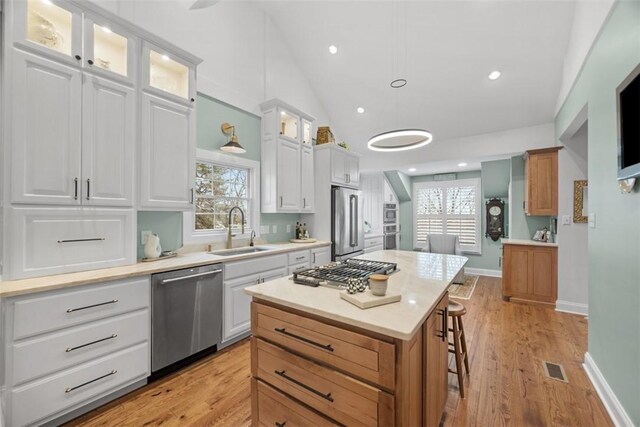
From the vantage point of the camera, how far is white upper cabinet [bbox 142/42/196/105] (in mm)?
2326

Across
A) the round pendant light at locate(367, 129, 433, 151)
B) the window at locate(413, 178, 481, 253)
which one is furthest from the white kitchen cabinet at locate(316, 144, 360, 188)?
the window at locate(413, 178, 481, 253)

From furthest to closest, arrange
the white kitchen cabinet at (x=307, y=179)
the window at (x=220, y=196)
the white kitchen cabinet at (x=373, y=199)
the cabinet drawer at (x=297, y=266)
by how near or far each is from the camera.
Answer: the white kitchen cabinet at (x=373, y=199) → the white kitchen cabinet at (x=307, y=179) → the cabinet drawer at (x=297, y=266) → the window at (x=220, y=196)

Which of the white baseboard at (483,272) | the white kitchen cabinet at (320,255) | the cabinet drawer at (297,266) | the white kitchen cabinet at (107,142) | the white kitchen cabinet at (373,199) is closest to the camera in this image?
the white kitchen cabinet at (107,142)

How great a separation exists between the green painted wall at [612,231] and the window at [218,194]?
3585 mm

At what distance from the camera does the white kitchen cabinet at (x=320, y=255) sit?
3.84m

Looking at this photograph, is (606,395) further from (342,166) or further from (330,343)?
(342,166)

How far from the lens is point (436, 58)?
378cm

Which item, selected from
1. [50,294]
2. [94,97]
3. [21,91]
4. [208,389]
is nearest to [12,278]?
[50,294]

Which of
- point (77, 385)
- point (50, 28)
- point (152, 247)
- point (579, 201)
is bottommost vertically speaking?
point (77, 385)

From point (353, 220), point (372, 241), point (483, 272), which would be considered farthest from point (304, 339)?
point (483, 272)

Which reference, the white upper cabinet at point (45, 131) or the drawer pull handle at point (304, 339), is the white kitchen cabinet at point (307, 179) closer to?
the white upper cabinet at point (45, 131)

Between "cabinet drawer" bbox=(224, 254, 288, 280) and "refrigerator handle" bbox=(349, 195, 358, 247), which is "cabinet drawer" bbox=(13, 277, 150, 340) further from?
"refrigerator handle" bbox=(349, 195, 358, 247)

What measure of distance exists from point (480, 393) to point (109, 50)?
4.03 meters

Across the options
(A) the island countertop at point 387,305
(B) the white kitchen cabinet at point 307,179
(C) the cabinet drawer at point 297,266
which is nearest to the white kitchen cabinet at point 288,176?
(B) the white kitchen cabinet at point 307,179
